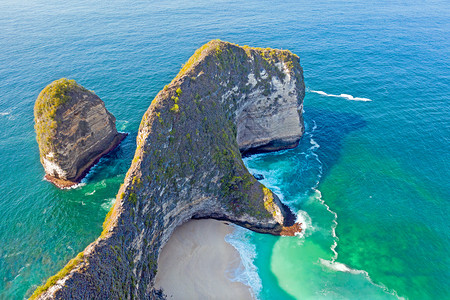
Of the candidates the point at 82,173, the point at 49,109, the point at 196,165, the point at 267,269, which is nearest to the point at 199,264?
the point at 267,269

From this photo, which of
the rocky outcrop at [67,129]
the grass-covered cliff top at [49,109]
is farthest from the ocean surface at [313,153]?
the grass-covered cliff top at [49,109]

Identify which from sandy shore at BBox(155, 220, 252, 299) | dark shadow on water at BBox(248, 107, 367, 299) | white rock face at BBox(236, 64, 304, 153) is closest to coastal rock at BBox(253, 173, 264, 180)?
dark shadow on water at BBox(248, 107, 367, 299)

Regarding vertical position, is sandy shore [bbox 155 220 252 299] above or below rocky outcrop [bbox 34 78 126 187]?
below

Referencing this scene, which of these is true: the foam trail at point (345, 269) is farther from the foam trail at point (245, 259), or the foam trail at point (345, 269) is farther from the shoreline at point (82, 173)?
the shoreline at point (82, 173)

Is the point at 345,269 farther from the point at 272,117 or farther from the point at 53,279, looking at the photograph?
the point at 53,279

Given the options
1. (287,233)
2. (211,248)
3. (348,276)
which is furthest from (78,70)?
(348,276)

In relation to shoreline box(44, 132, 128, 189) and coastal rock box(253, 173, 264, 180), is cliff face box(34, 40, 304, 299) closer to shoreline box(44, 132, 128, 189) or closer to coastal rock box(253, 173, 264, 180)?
coastal rock box(253, 173, 264, 180)

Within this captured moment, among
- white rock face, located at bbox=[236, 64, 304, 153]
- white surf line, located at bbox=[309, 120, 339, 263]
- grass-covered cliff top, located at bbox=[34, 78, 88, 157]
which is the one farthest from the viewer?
white rock face, located at bbox=[236, 64, 304, 153]

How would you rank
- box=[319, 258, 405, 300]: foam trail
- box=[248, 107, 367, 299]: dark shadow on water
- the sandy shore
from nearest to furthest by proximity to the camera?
the sandy shore → box=[319, 258, 405, 300]: foam trail → box=[248, 107, 367, 299]: dark shadow on water
